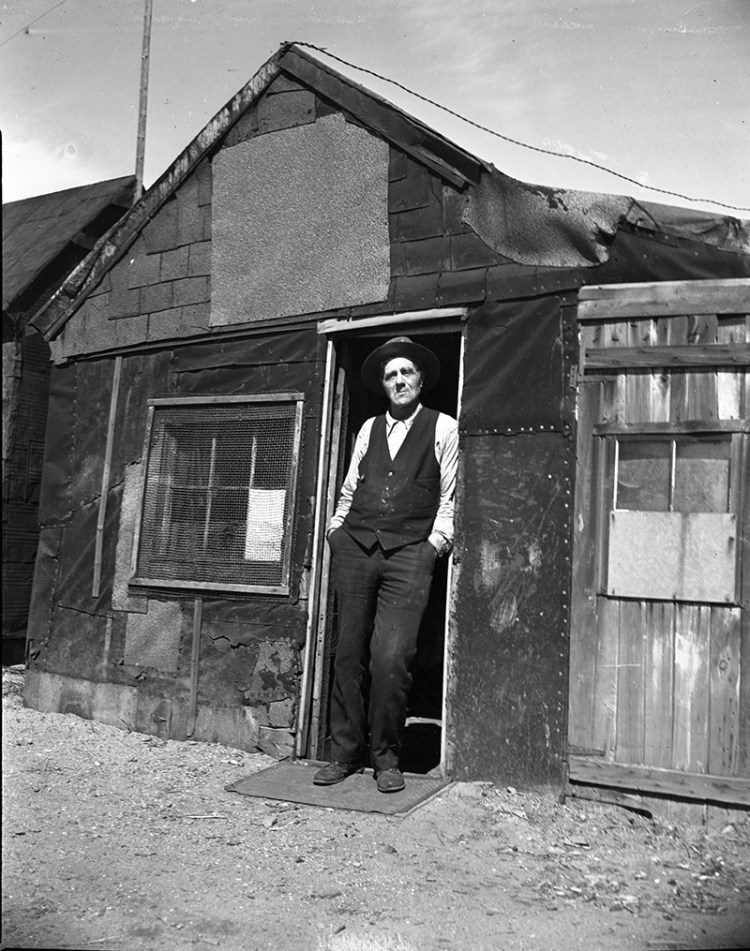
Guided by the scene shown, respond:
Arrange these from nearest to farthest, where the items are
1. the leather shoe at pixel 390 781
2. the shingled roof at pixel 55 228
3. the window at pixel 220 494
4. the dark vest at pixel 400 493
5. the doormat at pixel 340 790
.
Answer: the doormat at pixel 340 790 → the leather shoe at pixel 390 781 → the dark vest at pixel 400 493 → the window at pixel 220 494 → the shingled roof at pixel 55 228

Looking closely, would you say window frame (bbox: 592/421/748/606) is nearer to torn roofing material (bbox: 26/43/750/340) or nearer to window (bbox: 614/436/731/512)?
window (bbox: 614/436/731/512)

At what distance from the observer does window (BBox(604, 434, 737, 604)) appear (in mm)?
4801

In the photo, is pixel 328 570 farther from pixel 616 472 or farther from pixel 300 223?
pixel 300 223

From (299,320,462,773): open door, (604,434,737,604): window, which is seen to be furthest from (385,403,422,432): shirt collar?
(604,434,737,604): window

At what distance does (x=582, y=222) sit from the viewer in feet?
17.2

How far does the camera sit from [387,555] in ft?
17.9

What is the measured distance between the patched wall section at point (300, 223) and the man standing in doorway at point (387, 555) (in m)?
0.77

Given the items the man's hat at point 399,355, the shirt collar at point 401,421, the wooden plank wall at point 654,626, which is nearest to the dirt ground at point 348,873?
the wooden plank wall at point 654,626

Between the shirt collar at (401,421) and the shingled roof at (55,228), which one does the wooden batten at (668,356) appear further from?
the shingled roof at (55,228)

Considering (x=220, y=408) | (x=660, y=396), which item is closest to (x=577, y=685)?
(x=660, y=396)

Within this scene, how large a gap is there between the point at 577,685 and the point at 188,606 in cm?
282

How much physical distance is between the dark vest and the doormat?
1.34 metres

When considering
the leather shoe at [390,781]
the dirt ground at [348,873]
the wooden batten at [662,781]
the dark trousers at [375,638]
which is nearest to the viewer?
the dirt ground at [348,873]

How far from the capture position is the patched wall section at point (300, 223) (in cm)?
611
